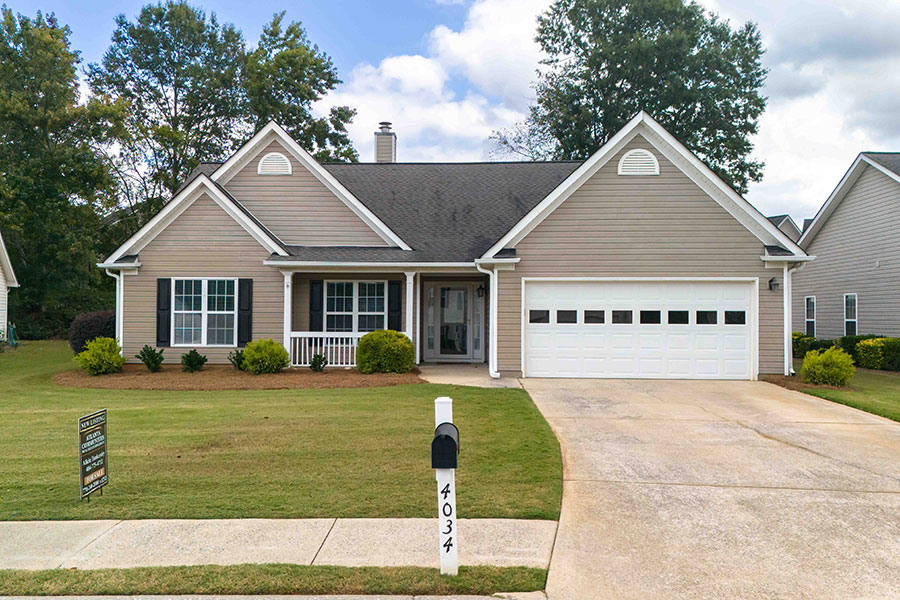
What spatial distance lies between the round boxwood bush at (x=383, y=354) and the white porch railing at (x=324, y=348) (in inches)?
40.6

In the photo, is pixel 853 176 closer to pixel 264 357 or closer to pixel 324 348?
pixel 324 348

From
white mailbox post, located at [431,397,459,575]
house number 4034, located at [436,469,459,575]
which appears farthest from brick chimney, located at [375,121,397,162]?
house number 4034, located at [436,469,459,575]

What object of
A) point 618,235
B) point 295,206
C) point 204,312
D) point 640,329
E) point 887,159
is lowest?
point 640,329

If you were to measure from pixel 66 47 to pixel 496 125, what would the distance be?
914 inches

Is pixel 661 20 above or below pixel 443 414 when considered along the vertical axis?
above

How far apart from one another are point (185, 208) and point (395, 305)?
18.6 ft

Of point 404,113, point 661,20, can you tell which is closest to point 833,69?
point 404,113

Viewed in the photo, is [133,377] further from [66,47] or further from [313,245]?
[66,47]

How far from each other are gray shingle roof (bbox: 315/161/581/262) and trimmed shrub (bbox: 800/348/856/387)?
23.4ft

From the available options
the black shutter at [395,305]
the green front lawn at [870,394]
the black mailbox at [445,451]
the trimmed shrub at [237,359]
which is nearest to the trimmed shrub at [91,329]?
the trimmed shrub at [237,359]

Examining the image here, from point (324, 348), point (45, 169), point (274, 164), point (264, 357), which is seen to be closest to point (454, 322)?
point (324, 348)

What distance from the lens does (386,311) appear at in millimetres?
15688

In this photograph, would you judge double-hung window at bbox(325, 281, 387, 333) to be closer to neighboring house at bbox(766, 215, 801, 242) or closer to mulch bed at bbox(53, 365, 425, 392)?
mulch bed at bbox(53, 365, 425, 392)

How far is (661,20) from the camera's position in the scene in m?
35.1
